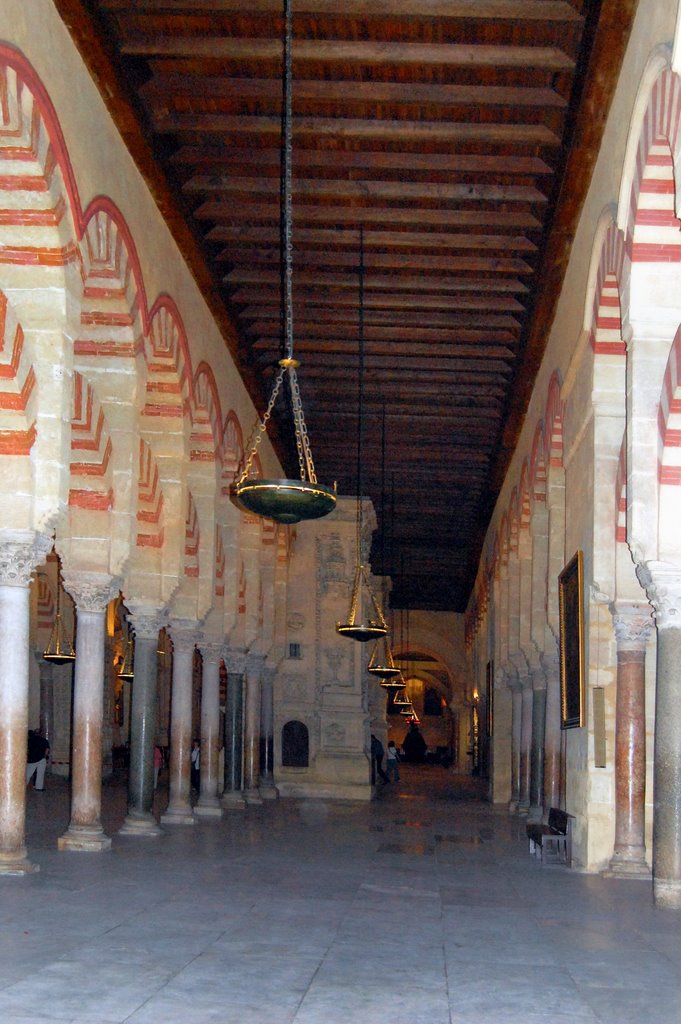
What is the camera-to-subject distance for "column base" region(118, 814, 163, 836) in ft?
35.9

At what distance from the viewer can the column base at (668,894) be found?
724 centimetres

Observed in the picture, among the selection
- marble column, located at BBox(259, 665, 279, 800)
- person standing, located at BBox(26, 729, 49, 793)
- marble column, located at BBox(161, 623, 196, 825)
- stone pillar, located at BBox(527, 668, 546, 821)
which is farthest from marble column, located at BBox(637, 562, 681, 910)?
marble column, located at BBox(259, 665, 279, 800)

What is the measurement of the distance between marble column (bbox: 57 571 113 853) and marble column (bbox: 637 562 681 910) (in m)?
4.26

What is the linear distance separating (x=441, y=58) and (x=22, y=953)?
19.6ft

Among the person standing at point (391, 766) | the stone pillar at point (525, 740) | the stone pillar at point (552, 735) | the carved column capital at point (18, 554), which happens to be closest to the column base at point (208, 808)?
the stone pillar at point (552, 735)

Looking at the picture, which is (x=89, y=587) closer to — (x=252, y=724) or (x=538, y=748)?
(x=538, y=748)

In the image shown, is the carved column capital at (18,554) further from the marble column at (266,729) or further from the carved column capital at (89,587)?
the marble column at (266,729)

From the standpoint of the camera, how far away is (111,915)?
6.41m

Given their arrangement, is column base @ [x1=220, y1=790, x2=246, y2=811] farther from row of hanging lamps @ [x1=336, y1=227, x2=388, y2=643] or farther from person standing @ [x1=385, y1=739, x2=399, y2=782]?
person standing @ [x1=385, y1=739, x2=399, y2=782]

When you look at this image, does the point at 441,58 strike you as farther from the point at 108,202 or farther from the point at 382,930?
the point at 382,930

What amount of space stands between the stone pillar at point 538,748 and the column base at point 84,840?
6.23 m

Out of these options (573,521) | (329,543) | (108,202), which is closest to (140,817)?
(573,521)

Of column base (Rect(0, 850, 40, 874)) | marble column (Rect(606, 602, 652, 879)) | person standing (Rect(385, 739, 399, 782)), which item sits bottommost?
person standing (Rect(385, 739, 399, 782))

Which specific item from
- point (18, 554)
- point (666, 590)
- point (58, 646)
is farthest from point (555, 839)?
point (58, 646)
